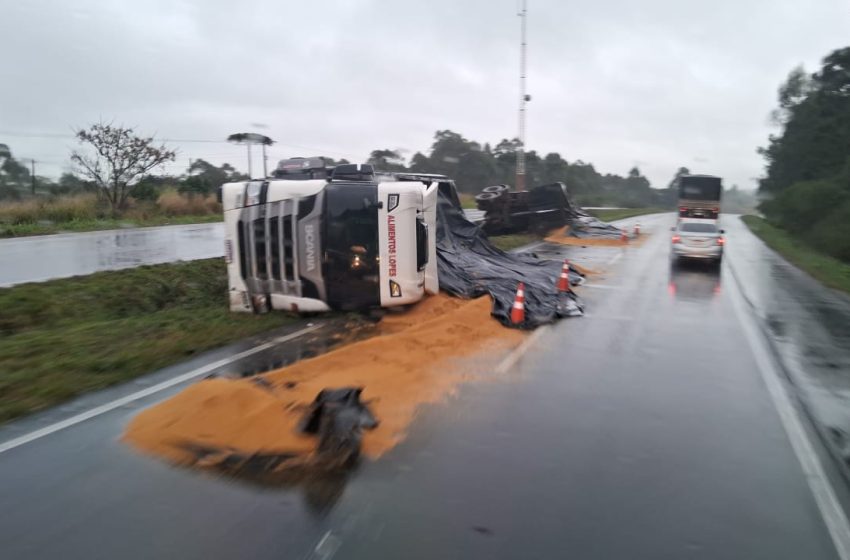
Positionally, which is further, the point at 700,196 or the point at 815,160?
the point at 815,160

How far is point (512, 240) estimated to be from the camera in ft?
88.4

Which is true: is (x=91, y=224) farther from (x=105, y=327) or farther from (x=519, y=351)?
(x=519, y=351)

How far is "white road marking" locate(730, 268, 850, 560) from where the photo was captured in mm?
4002

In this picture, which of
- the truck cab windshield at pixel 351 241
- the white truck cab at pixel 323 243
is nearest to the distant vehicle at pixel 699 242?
the white truck cab at pixel 323 243

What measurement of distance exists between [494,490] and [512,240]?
2304cm

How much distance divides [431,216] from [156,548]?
757 cm

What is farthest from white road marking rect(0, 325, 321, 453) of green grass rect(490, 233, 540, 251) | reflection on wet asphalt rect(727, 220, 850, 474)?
green grass rect(490, 233, 540, 251)

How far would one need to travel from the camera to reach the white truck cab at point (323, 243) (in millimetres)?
9398

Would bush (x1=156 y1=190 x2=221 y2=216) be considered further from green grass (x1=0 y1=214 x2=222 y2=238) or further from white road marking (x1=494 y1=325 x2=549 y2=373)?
white road marking (x1=494 y1=325 x2=549 y2=373)

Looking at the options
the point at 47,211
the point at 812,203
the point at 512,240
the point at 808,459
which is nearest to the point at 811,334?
the point at 808,459

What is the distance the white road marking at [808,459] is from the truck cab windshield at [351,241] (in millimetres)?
5683

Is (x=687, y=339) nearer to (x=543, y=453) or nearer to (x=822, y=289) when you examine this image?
(x=543, y=453)

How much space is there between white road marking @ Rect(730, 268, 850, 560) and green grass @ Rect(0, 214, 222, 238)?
73.2 ft

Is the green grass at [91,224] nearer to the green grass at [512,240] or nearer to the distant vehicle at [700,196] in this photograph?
the green grass at [512,240]
